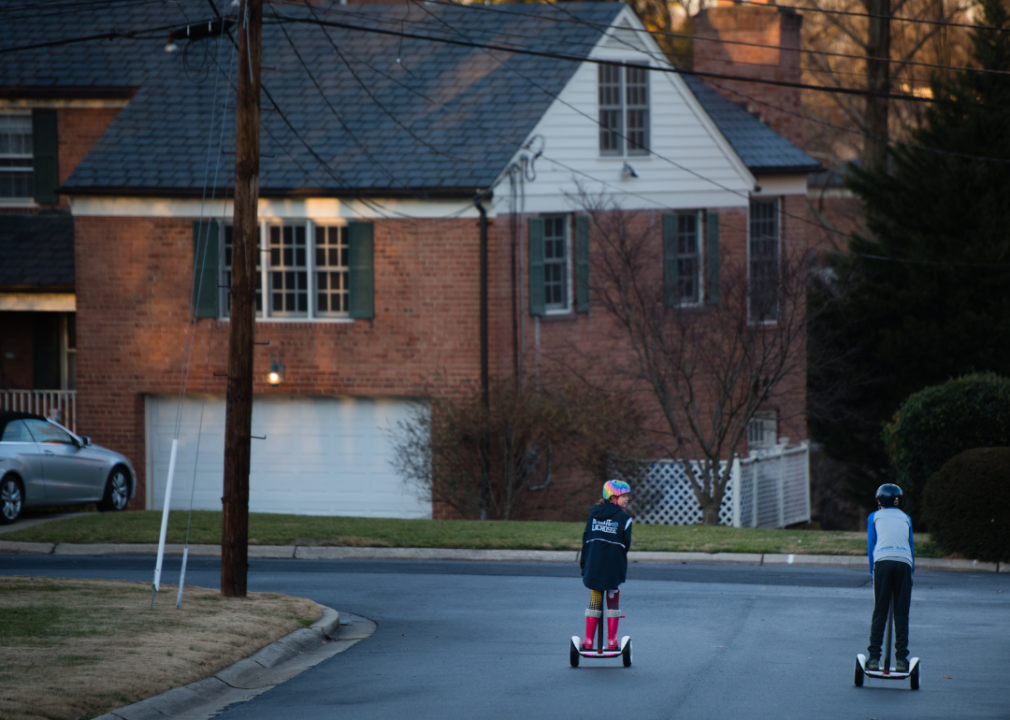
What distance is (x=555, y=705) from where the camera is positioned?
27.2ft

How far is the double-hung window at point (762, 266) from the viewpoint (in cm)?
2075

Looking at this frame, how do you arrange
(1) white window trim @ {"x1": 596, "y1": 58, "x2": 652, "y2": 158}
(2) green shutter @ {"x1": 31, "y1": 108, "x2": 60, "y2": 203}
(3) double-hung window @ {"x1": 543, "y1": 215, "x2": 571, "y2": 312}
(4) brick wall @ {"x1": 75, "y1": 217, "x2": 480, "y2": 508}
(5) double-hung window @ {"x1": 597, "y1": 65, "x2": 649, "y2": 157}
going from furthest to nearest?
(2) green shutter @ {"x1": 31, "y1": 108, "x2": 60, "y2": 203} < (5) double-hung window @ {"x1": 597, "y1": 65, "x2": 649, "y2": 157} < (1) white window trim @ {"x1": 596, "y1": 58, "x2": 652, "y2": 158} < (3) double-hung window @ {"x1": 543, "y1": 215, "x2": 571, "y2": 312} < (4) brick wall @ {"x1": 75, "y1": 217, "x2": 480, "y2": 508}

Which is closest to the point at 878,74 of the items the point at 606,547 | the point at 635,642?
the point at 635,642

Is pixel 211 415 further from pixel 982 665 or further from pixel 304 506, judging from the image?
pixel 982 665

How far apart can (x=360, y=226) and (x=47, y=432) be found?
634 centimetres

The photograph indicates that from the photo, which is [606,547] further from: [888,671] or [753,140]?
[753,140]

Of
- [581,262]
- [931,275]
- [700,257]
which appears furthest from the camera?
[931,275]

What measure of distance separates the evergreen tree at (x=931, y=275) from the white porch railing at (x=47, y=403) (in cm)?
1417

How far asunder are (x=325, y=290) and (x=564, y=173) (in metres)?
4.77

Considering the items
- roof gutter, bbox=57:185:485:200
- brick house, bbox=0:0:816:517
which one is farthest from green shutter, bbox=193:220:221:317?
roof gutter, bbox=57:185:485:200

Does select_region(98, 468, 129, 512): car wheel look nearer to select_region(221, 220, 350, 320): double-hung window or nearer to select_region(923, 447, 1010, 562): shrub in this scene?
select_region(221, 220, 350, 320): double-hung window

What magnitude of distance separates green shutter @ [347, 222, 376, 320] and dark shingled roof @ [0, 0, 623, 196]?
757 millimetres

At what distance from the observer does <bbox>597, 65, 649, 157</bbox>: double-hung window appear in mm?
23312

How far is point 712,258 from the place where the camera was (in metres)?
23.6
